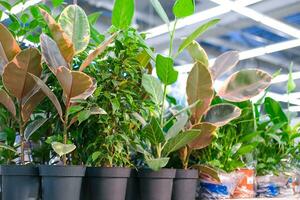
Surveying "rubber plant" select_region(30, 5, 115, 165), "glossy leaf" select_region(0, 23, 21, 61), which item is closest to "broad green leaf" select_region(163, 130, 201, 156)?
"rubber plant" select_region(30, 5, 115, 165)

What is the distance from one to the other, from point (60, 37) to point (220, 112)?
585mm

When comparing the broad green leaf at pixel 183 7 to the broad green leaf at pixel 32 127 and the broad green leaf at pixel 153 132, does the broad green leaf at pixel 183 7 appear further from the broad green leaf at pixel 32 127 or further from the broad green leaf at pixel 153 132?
the broad green leaf at pixel 32 127

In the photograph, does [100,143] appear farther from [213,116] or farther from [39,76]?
[213,116]

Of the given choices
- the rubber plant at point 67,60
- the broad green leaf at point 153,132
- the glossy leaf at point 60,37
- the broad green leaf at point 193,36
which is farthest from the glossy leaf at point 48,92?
the broad green leaf at point 193,36

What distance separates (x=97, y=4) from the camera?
190 inches

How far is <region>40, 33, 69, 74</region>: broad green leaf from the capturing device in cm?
107

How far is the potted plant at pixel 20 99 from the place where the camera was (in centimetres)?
109

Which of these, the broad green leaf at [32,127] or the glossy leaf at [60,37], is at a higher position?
the glossy leaf at [60,37]

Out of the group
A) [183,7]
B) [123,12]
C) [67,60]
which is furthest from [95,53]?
[183,7]

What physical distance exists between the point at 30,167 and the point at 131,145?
292 millimetres

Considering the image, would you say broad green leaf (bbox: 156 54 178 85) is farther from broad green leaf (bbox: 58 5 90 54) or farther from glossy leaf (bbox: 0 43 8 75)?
glossy leaf (bbox: 0 43 8 75)

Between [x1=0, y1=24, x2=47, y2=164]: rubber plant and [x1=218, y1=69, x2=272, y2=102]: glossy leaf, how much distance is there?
1.95 ft

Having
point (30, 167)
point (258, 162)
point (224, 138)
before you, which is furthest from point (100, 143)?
point (258, 162)

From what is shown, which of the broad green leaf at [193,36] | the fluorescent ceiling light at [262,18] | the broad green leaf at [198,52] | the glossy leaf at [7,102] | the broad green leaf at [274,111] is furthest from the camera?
the fluorescent ceiling light at [262,18]
